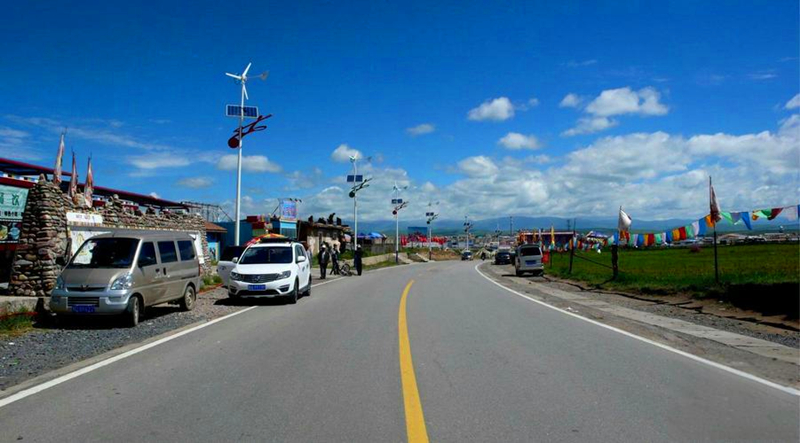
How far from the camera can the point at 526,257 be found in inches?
1437

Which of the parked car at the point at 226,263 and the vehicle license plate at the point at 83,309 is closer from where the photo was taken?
the vehicle license plate at the point at 83,309

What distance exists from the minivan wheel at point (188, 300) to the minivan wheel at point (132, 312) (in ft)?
8.31

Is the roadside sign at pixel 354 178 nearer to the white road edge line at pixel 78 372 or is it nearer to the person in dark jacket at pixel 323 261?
the person in dark jacket at pixel 323 261

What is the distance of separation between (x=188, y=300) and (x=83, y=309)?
361cm

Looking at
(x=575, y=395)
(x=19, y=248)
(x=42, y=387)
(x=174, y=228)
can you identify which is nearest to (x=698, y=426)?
(x=575, y=395)

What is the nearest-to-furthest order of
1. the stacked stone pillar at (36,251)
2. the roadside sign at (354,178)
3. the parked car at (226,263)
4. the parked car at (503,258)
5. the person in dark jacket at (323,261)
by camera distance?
the stacked stone pillar at (36,251) → the parked car at (226,263) → the person in dark jacket at (323,261) → the roadside sign at (354,178) → the parked car at (503,258)

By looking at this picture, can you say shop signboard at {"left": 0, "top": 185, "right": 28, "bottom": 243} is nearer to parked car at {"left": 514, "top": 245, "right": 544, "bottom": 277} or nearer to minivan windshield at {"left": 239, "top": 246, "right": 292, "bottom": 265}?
minivan windshield at {"left": 239, "top": 246, "right": 292, "bottom": 265}

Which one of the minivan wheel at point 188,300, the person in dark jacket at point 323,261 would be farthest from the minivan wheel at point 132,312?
the person in dark jacket at point 323,261

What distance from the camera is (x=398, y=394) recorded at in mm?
6645

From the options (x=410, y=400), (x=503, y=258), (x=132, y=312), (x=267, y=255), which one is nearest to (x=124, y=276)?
(x=132, y=312)

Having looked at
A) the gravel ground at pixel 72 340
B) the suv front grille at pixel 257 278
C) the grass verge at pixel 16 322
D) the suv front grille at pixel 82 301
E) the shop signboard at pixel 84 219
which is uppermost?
the shop signboard at pixel 84 219

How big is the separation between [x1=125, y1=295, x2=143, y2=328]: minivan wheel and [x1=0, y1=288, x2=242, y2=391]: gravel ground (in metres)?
0.14

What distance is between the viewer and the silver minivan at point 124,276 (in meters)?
12.0

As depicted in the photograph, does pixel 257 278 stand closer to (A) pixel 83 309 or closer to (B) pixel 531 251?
(A) pixel 83 309
